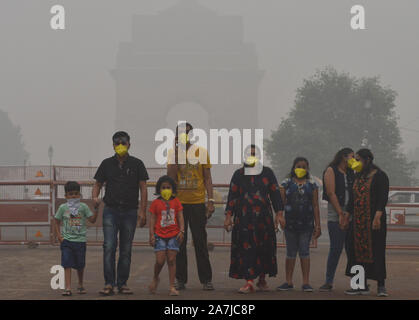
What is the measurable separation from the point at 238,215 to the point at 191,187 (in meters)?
0.60

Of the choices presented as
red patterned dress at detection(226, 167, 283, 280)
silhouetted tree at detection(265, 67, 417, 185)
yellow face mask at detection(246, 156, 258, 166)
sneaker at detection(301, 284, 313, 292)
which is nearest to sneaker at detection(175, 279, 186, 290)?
red patterned dress at detection(226, 167, 283, 280)

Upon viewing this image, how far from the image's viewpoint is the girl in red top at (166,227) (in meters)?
7.55

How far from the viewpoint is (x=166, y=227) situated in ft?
24.8

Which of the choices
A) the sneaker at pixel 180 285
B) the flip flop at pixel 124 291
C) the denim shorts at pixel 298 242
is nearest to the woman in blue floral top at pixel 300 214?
the denim shorts at pixel 298 242

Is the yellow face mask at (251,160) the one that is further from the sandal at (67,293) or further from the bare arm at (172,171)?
the sandal at (67,293)

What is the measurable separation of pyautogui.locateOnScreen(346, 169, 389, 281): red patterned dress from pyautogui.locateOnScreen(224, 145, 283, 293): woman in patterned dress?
0.85 metres

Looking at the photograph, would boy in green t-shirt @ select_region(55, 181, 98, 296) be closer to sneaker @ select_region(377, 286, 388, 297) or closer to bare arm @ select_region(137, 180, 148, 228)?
bare arm @ select_region(137, 180, 148, 228)

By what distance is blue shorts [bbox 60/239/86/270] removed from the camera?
25.2ft

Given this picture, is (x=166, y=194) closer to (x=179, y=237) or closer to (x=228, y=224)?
(x=179, y=237)

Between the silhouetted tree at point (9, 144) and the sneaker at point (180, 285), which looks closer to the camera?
the sneaker at point (180, 285)

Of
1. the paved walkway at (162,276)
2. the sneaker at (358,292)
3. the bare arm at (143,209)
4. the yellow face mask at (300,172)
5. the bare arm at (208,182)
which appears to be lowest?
the paved walkway at (162,276)

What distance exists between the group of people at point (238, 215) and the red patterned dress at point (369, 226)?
1cm
